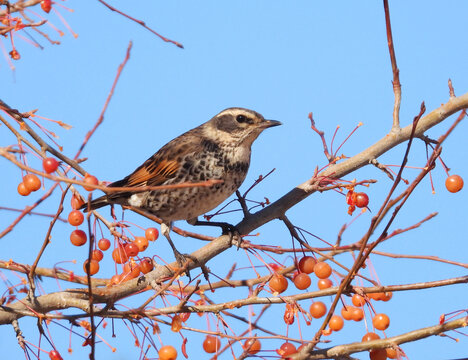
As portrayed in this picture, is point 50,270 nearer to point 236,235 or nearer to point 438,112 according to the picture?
point 236,235

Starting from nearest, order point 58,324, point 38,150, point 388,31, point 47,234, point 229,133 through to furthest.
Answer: point 47,234 → point 58,324 → point 38,150 → point 388,31 → point 229,133

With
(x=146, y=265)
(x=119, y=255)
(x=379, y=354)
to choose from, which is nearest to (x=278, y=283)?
(x=379, y=354)

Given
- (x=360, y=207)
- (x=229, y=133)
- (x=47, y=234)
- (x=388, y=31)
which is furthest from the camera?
(x=229, y=133)

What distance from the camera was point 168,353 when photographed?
3330 millimetres

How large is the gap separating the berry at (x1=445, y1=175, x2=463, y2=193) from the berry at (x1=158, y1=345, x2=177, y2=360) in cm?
187

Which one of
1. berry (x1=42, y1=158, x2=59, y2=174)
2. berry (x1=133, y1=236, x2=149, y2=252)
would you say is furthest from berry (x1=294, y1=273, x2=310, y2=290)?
berry (x1=42, y1=158, x2=59, y2=174)

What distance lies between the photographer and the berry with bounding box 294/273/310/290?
3.84 metres

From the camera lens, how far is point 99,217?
425cm

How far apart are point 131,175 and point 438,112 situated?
3230 mm

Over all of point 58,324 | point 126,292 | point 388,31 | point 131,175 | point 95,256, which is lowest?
point 58,324

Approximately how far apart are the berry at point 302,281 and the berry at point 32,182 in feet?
5.20

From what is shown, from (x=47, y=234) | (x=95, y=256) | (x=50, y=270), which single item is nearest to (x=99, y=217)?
(x=95, y=256)

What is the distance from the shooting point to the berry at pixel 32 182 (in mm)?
3768

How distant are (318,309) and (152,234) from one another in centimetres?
120
